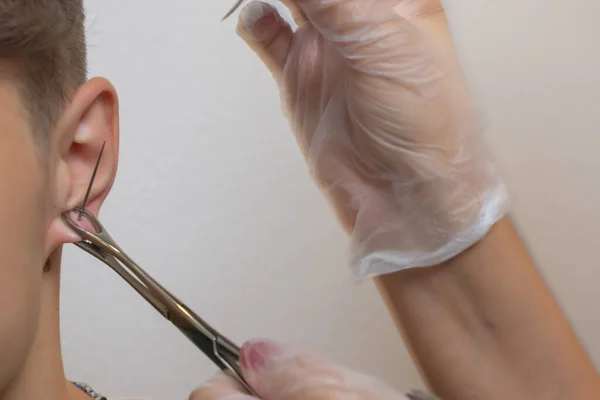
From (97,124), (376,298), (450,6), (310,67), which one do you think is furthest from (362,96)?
(376,298)

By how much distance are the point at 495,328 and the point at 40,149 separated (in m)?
0.61

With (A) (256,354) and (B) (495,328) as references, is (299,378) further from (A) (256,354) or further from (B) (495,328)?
(B) (495,328)

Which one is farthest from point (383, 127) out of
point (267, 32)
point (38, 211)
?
point (38, 211)

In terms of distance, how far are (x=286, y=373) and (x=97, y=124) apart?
1.06 feet

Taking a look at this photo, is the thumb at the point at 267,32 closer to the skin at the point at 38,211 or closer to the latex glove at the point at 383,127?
the latex glove at the point at 383,127

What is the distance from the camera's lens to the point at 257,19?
74 cm

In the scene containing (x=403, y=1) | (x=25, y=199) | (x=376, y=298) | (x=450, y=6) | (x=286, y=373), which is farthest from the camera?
(x=376, y=298)

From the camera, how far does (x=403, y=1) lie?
2.32 feet

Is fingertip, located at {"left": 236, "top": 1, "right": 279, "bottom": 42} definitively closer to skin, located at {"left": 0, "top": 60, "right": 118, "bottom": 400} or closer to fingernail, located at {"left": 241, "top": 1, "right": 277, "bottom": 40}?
fingernail, located at {"left": 241, "top": 1, "right": 277, "bottom": 40}

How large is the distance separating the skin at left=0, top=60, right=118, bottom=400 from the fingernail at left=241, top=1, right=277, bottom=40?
8.9 inches

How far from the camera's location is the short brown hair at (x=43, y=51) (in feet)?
1.54

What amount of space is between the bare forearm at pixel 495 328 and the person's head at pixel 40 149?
45cm

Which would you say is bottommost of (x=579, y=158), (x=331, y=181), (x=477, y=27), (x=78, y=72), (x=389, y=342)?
(x=389, y=342)

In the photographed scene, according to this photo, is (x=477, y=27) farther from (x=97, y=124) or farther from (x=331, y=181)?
(x=97, y=124)
